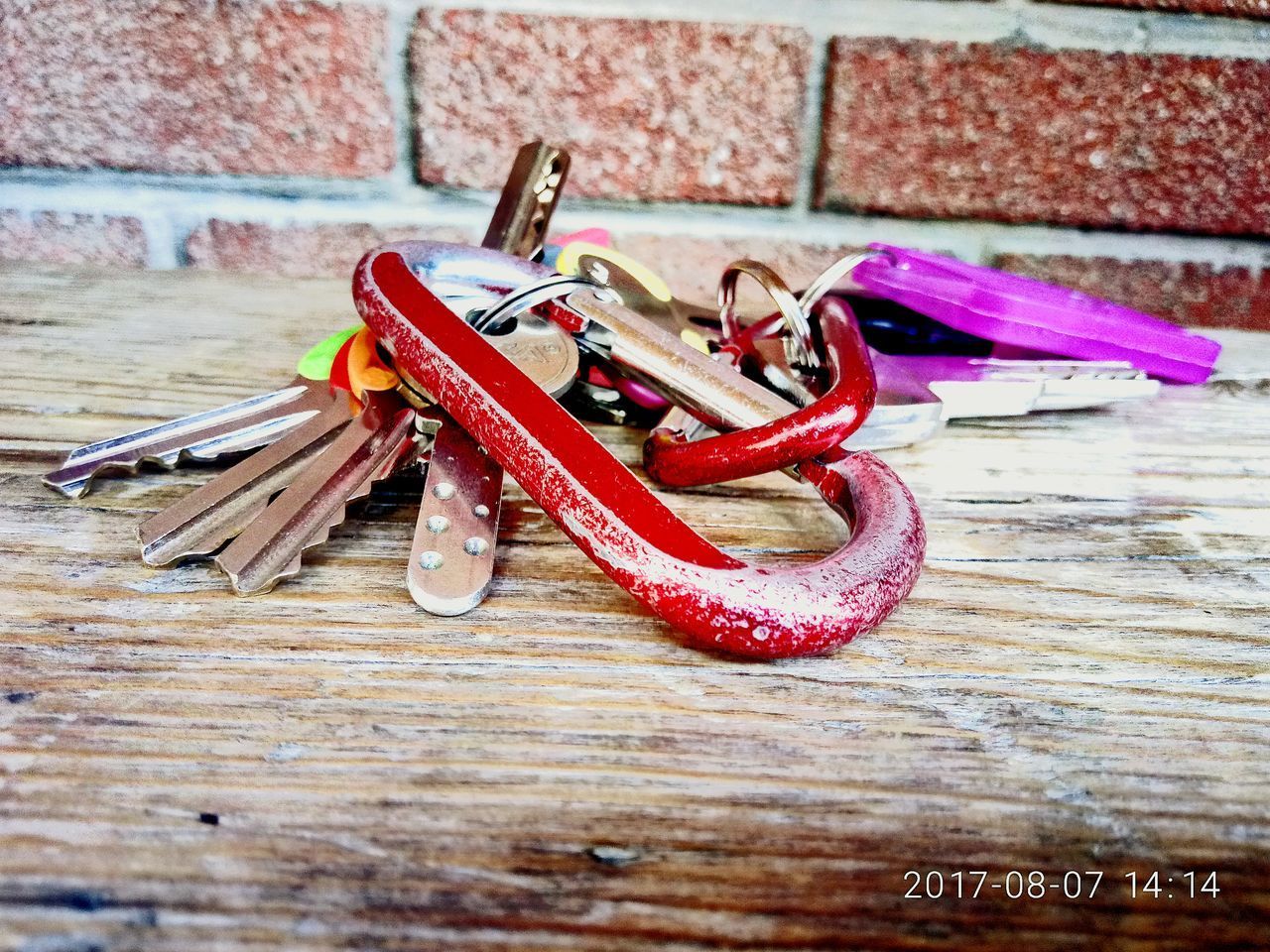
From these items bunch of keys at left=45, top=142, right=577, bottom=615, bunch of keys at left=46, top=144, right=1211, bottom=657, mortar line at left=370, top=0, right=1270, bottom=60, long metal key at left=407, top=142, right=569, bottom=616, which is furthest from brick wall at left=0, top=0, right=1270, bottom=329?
long metal key at left=407, top=142, right=569, bottom=616

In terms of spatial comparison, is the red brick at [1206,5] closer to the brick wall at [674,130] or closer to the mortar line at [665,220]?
the brick wall at [674,130]

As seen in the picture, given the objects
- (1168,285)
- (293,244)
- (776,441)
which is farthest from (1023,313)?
(293,244)

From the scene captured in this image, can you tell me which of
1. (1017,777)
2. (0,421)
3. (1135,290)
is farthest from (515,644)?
(1135,290)

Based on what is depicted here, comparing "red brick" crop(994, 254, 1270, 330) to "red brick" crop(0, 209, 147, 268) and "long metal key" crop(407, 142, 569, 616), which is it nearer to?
"long metal key" crop(407, 142, 569, 616)

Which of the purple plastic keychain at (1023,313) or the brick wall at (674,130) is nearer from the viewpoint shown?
the purple plastic keychain at (1023,313)

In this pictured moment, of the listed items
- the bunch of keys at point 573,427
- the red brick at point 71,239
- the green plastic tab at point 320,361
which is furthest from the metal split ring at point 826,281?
the red brick at point 71,239

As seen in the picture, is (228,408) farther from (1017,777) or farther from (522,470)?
(1017,777)

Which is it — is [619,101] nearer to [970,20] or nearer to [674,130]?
[674,130]
